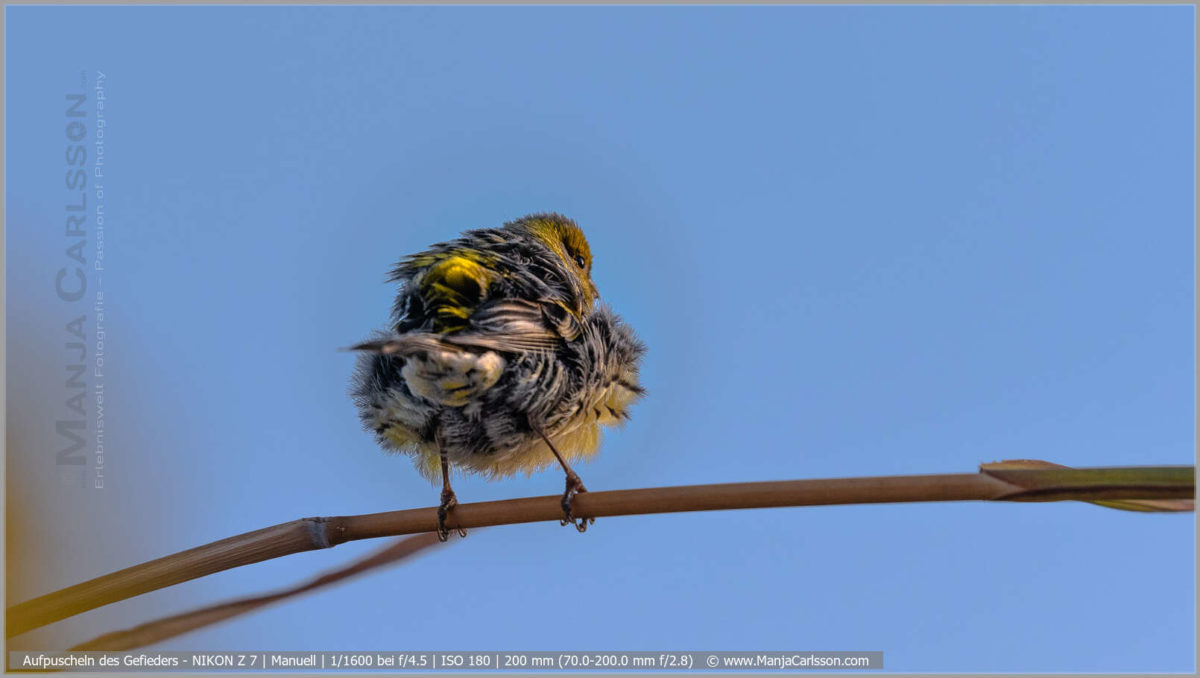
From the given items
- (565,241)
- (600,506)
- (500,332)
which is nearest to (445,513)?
(600,506)

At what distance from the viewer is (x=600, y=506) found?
2.95 m

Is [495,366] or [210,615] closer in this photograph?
[210,615]

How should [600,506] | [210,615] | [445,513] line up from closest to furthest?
[600,506], [210,615], [445,513]

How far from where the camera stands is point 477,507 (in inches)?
122

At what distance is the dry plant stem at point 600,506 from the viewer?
225cm

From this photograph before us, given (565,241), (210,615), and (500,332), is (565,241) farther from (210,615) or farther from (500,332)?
(210,615)

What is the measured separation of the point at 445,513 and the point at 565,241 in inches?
87.3

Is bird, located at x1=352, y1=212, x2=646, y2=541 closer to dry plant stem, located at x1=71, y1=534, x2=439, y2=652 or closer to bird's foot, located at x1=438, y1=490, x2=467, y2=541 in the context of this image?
bird's foot, located at x1=438, y1=490, x2=467, y2=541

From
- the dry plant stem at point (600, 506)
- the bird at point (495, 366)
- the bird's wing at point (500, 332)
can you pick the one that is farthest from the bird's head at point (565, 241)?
the dry plant stem at point (600, 506)

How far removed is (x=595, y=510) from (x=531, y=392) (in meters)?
0.93

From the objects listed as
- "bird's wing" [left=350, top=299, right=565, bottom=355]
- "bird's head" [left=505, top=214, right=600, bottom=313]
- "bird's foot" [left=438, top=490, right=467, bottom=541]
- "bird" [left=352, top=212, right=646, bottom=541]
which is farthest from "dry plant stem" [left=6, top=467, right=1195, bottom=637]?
"bird's head" [left=505, top=214, right=600, bottom=313]

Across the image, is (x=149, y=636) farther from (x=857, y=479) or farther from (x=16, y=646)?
(x=857, y=479)

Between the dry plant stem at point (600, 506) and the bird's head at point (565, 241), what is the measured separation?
183 cm

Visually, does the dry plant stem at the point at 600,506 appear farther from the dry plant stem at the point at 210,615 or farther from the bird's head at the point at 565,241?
the bird's head at the point at 565,241
